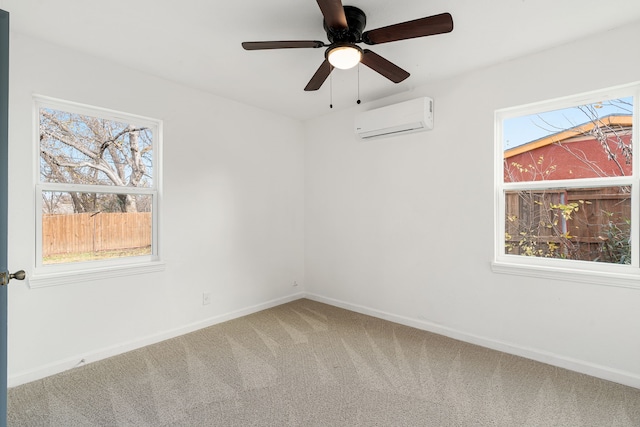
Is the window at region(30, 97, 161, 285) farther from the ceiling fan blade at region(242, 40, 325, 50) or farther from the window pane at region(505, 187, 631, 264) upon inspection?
A: the window pane at region(505, 187, 631, 264)

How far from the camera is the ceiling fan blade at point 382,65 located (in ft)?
6.82

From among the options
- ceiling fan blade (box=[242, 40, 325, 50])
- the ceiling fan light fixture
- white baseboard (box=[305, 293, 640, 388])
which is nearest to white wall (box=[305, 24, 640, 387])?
white baseboard (box=[305, 293, 640, 388])

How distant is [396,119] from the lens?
10.6 feet

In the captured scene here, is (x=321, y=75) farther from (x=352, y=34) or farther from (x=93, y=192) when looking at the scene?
(x=93, y=192)

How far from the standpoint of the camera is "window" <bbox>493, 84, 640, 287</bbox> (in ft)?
7.68

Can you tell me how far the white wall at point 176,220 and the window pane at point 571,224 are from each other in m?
2.50

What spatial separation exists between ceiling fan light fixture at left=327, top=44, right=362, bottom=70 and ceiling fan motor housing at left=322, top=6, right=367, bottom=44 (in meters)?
0.05

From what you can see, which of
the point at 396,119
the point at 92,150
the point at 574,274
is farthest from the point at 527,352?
the point at 92,150

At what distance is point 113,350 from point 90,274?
664mm

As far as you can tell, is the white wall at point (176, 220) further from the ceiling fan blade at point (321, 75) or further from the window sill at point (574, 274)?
the window sill at point (574, 274)

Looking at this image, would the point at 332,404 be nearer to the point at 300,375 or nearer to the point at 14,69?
the point at 300,375

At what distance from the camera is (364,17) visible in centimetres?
200

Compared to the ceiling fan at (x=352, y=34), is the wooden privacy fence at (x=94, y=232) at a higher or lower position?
lower

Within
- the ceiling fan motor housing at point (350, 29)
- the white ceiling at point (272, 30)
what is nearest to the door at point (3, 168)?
the white ceiling at point (272, 30)
